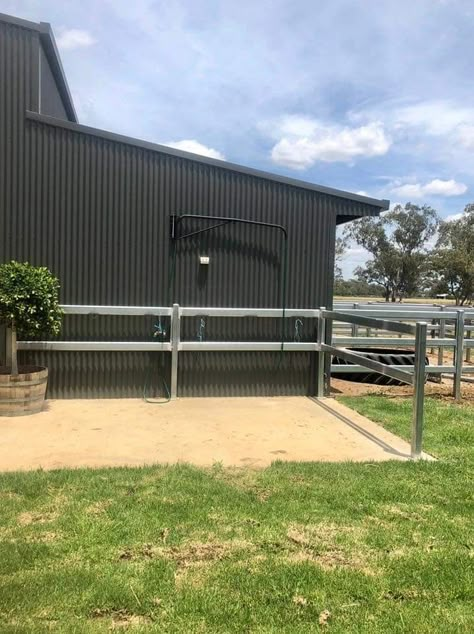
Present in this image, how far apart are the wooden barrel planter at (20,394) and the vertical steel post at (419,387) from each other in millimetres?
3785

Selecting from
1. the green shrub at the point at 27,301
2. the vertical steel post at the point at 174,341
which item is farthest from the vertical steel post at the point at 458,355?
the green shrub at the point at 27,301

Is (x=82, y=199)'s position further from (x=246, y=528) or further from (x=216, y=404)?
(x=246, y=528)

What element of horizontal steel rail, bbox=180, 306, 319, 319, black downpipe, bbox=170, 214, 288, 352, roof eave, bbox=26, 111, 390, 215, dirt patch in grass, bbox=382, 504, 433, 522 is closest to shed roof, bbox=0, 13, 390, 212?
roof eave, bbox=26, 111, 390, 215

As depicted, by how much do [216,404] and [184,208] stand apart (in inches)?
95.0

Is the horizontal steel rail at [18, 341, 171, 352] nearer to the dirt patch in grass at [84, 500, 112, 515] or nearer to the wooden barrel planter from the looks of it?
the wooden barrel planter

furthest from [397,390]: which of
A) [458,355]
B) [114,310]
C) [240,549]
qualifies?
[240,549]

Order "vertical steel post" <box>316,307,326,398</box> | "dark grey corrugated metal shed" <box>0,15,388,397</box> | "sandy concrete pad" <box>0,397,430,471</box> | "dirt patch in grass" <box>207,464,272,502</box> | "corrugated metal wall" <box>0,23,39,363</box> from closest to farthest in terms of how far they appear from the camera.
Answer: "dirt patch in grass" <box>207,464,272,502</box>, "sandy concrete pad" <box>0,397,430,471</box>, "corrugated metal wall" <box>0,23,39,363</box>, "dark grey corrugated metal shed" <box>0,15,388,397</box>, "vertical steel post" <box>316,307,326,398</box>

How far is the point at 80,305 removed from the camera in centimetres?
654

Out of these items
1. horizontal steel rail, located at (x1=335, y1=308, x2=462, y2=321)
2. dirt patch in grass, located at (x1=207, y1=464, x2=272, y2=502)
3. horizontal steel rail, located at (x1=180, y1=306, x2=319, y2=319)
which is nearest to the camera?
dirt patch in grass, located at (x1=207, y1=464, x2=272, y2=502)

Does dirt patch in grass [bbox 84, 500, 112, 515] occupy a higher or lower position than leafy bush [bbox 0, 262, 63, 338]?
lower

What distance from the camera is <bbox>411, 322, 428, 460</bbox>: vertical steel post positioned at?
4.59m

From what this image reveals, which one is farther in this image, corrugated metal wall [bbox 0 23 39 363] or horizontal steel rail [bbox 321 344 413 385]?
corrugated metal wall [bbox 0 23 39 363]

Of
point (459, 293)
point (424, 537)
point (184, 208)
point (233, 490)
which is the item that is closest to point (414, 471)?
point (424, 537)

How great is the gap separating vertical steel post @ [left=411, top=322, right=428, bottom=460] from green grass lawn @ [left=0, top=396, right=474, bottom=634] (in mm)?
362
